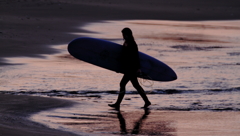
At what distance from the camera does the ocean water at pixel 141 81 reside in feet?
30.8

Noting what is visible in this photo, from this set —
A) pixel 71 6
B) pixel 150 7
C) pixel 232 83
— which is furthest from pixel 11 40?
pixel 150 7

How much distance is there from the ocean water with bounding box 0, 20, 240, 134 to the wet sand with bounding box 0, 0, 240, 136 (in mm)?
513

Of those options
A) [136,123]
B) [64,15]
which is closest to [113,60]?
[136,123]

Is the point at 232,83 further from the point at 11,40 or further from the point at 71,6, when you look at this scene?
the point at 71,6

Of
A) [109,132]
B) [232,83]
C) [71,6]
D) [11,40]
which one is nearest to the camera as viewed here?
[109,132]

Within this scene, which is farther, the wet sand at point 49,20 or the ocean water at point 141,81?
the ocean water at point 141,81

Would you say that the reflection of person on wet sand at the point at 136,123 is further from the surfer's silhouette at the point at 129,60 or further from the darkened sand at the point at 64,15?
the darkened sand at the point at 64,15

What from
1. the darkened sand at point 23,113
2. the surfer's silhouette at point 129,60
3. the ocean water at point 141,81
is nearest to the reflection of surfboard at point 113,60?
the ocean water at point 141,81

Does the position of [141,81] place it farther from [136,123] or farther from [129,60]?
[136,123]

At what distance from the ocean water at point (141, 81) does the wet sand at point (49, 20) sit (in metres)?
0.51

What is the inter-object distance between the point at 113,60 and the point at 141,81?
3.90 meters

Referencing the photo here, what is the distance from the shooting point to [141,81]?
14.4 meters

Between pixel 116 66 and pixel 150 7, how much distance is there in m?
26.2

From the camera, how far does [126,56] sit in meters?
9.50
